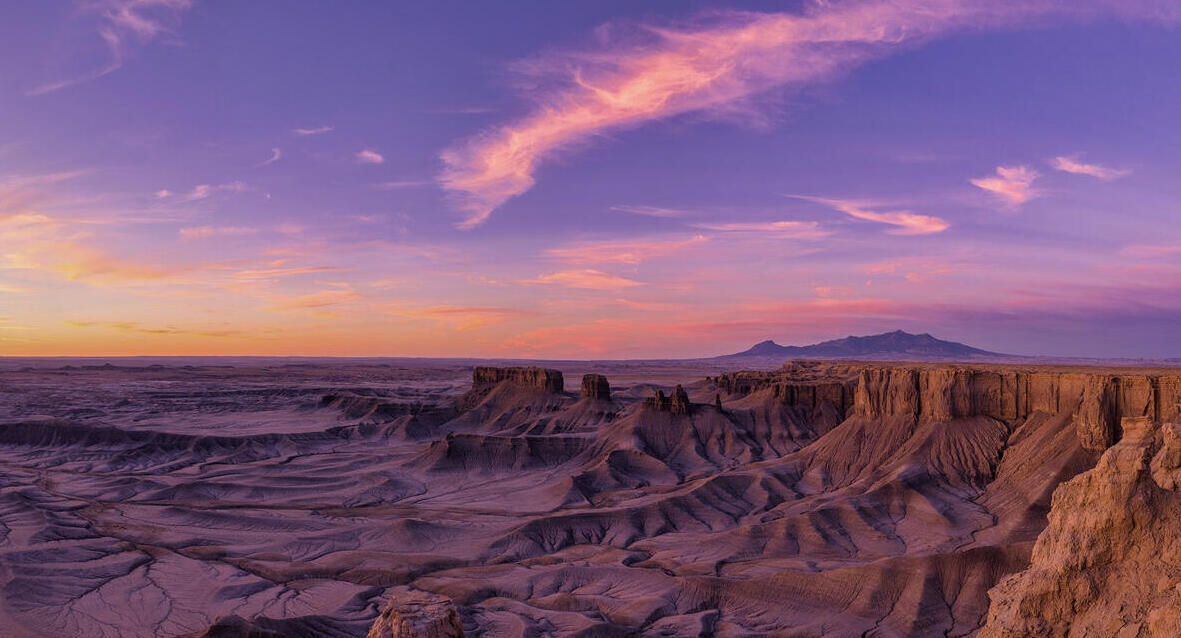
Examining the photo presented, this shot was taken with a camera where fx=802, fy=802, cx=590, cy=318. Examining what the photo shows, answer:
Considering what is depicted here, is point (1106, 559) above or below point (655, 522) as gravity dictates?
above

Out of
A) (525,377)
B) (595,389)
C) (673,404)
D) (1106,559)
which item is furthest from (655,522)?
(525,377)

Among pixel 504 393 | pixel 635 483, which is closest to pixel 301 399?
pixel 504 393

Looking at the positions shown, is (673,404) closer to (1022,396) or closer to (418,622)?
(1022,396)

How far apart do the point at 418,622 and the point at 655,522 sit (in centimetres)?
4432

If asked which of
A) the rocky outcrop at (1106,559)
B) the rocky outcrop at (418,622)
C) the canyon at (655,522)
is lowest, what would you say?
the canyon at (655,522)

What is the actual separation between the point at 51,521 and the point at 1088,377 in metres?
69.8

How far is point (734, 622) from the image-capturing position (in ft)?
116

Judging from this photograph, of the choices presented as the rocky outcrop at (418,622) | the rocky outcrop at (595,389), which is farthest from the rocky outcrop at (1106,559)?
the rocky outcrop at (595,389)

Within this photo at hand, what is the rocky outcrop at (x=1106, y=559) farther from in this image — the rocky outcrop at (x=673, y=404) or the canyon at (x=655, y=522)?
the rocky outcrop at (x=673, y=404)

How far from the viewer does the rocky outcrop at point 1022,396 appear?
48.9 m

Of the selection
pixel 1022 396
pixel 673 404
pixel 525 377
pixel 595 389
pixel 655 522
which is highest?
pixel 1022 396

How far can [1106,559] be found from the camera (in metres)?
14.0

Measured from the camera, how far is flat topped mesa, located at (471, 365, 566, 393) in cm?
11262

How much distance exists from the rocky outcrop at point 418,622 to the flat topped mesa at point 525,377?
9499 centimetres
